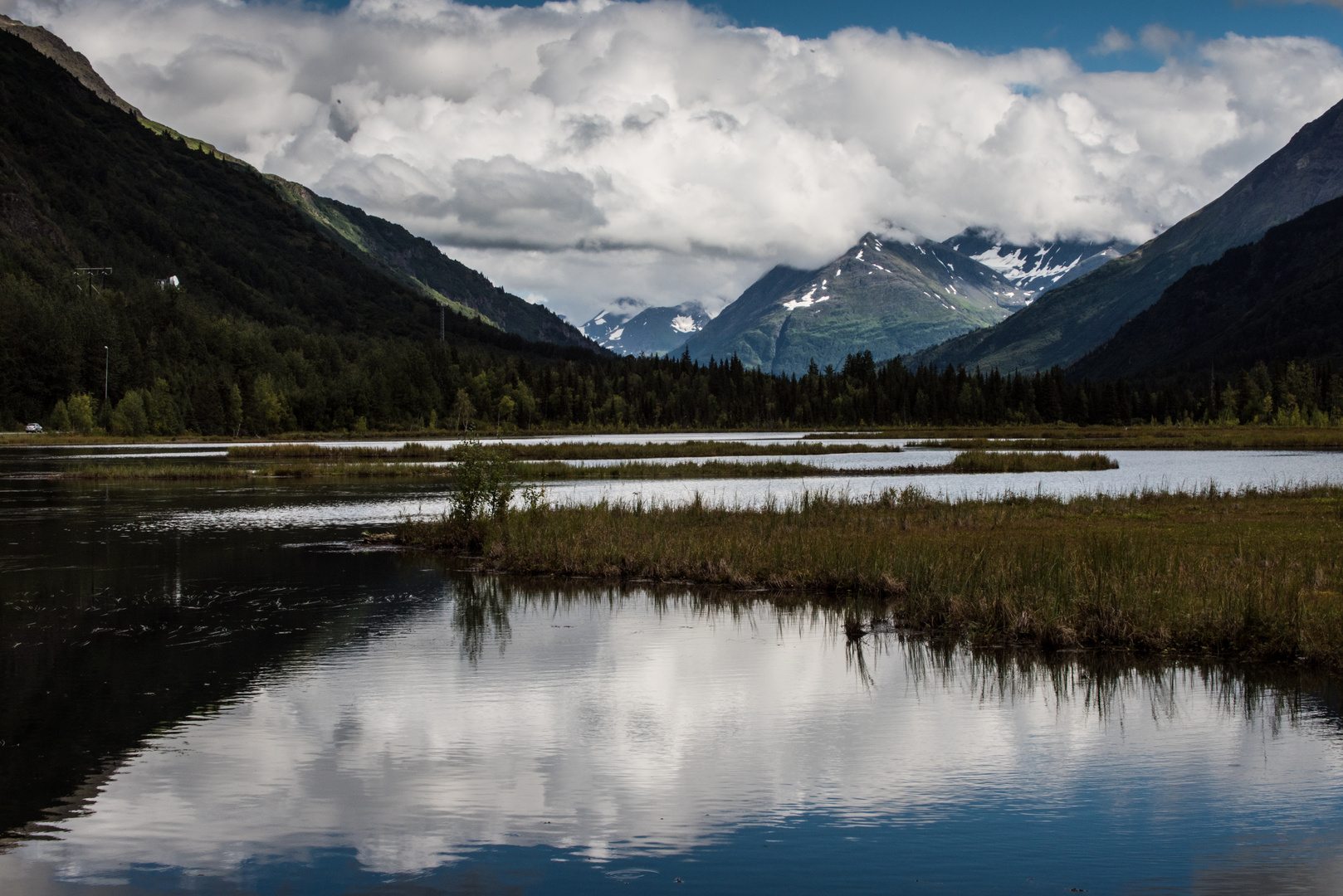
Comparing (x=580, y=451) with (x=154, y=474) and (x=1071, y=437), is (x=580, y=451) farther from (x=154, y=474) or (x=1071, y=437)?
(x=1071, y=437)

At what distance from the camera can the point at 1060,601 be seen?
24531 mm

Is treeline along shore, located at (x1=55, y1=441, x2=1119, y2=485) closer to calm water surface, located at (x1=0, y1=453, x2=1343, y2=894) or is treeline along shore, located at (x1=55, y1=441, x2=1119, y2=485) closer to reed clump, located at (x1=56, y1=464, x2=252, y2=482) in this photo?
reed clump, located at (x1=56, y1=464, x2=252, y2=482)

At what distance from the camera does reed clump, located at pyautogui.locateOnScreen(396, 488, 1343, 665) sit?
22875mm

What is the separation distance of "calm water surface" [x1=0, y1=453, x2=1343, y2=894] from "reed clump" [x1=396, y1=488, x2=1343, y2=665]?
1277 mm

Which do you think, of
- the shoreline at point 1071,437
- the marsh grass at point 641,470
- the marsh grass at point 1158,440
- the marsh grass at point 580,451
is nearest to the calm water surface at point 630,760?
the marsh grass at point 641,470

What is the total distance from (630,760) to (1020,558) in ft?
53.2

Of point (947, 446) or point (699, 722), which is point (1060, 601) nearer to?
point (699, 722)

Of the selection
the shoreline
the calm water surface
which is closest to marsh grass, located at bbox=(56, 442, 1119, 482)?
the shoreline

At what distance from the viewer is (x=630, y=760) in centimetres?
1656

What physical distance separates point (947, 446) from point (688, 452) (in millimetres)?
32906

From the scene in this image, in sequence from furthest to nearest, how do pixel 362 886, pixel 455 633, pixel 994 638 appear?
pixel 455 633
pixel 994 638
pixel 362 886

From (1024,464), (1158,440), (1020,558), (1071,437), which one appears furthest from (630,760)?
(1071,437)

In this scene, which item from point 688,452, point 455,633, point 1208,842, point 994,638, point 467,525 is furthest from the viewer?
point 688,452

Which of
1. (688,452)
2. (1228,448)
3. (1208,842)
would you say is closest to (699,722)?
(1208,842)
